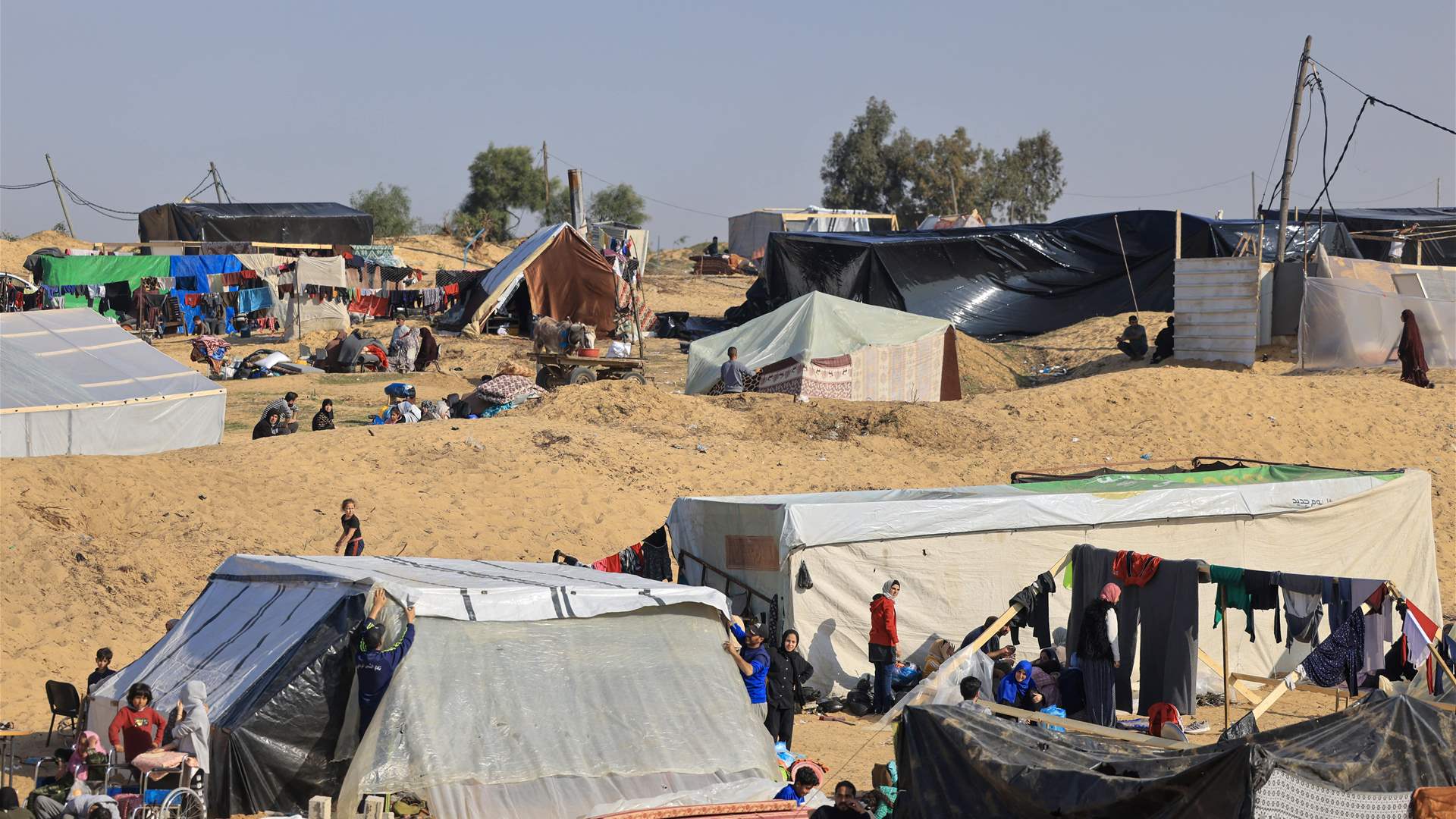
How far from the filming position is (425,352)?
25.0 meters

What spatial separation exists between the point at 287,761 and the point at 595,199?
60184 millimetres

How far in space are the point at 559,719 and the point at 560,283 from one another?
2171 cm

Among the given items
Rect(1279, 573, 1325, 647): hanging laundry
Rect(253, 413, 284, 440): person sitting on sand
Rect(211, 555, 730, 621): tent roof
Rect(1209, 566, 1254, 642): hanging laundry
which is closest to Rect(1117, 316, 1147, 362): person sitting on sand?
Rect(253, 413, 284, 440): person sitting on sand

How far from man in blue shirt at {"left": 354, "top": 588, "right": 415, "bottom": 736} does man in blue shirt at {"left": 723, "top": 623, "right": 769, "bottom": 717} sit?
227 cm

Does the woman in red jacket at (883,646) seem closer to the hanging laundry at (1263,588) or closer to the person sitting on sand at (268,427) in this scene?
the hanging laundry at (1263,588)

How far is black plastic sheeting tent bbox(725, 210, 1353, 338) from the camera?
28.6 m

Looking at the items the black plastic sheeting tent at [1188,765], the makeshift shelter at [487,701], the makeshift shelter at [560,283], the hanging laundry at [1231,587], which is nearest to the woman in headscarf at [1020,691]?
the hanging laundry at [1231,587]

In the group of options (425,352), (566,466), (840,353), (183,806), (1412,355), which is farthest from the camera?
(425,352)

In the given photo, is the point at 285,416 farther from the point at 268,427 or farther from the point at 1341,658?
the point at 1341,658

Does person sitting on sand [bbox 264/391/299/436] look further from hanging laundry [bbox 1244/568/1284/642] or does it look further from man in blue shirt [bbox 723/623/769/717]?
hanging laundry [bbox 1244/568/1284/642]

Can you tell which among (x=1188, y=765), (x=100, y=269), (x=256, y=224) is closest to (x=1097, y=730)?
(x=1188, y=765)

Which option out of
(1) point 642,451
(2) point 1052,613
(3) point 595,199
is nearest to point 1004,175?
(3) point 595,199

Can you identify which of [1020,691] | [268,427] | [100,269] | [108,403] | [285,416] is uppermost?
[100,269]

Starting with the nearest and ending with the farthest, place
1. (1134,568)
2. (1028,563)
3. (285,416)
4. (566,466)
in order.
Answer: (1134,568)
(1028,563)
(566,466)
(285,416)
